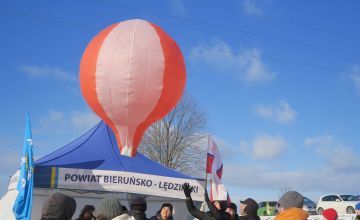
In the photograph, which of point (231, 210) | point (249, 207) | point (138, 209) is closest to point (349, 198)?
point (231, 210)

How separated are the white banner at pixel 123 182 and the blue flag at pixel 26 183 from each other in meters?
0.78

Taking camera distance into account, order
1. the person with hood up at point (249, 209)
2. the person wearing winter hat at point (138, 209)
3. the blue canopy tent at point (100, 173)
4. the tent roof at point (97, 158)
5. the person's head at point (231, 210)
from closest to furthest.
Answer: the person wearing winter hat at point (138, 209) < the person with hood up at point (249, 209) < the person's head at point (231, 210) < the blue canopy tent at point (100, 173) < the tent roof at point (97, 158)

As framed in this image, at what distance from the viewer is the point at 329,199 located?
23.9 m

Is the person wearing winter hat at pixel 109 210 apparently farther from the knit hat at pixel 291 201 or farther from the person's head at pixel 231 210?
the person's head at pixel 231 210

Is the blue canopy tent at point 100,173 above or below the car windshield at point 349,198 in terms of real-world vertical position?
below

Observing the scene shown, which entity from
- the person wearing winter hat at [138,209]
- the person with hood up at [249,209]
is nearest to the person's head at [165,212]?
the person with hood up at [249,209]

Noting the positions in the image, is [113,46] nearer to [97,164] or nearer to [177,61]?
[177,61]

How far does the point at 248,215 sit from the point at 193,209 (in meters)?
0.87

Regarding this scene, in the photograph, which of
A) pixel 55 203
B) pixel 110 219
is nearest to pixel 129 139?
pixel 110 219

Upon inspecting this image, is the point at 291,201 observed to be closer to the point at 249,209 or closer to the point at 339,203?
the point at 249,209

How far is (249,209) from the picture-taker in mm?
5426

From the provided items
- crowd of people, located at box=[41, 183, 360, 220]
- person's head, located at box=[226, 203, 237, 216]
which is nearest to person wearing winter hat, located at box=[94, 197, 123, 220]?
crowd of people, located at box=[41, 183, 360, 220]

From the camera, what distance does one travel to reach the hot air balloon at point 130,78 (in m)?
7.43

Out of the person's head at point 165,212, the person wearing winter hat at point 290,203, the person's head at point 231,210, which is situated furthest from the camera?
the person's head at point 165,212
